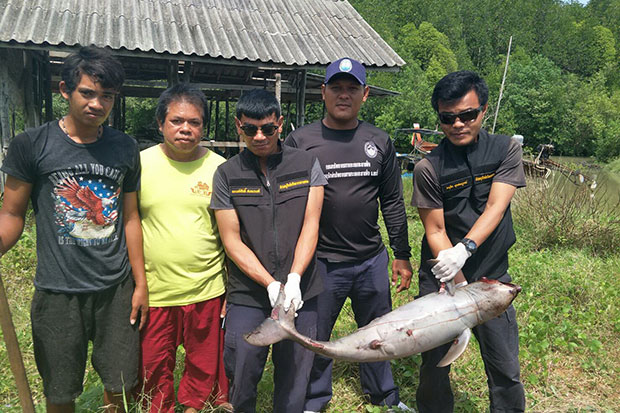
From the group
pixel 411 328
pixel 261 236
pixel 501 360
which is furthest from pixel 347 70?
pixel 501 360

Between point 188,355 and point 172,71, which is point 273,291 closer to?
point 188,355

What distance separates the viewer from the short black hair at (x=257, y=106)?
2480mm

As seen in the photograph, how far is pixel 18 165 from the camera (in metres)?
2.19

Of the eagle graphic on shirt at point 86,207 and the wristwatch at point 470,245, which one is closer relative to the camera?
the eagle graphic on shirt at point 86,207

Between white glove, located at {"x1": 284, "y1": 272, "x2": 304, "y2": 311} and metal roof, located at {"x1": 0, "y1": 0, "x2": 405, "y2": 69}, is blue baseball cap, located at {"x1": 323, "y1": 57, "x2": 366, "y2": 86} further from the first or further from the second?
metal roof, located at {"x1": 0, "y1": 0, "x2": 405, "y2": 69}

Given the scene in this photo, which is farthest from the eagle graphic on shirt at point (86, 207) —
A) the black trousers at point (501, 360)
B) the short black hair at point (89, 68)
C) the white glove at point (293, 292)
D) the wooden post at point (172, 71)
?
the wooden post at point (172, 71)

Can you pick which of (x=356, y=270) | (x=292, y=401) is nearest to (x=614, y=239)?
(x=356, y=270)

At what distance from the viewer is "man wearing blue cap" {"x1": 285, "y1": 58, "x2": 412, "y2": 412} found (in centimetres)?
Result: 296

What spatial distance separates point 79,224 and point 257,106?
3.78 ft

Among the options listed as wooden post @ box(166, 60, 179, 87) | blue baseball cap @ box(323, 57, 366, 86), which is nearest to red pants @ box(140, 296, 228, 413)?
blue baseball cap @ box(323, 57, 366, 86)

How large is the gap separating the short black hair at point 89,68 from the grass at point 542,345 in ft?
6.18

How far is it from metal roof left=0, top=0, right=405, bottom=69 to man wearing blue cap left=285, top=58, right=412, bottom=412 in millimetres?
5573

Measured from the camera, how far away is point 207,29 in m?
8.78

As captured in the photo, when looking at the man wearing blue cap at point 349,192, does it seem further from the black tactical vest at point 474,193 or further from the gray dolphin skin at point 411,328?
the gray dolphin skin at point 411,328
